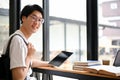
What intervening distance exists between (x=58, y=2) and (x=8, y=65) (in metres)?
1.32

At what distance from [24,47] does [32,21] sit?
0.29 meters

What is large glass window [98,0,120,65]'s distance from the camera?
2143 millimetres

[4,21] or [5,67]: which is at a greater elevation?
[4,21]

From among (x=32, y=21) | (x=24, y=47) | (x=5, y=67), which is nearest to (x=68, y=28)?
(x=32, y=21)

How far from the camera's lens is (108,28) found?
2.23m

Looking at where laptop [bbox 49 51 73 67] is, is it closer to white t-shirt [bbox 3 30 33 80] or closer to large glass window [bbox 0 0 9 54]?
white t-shirt [bbox 3 30 33 80]

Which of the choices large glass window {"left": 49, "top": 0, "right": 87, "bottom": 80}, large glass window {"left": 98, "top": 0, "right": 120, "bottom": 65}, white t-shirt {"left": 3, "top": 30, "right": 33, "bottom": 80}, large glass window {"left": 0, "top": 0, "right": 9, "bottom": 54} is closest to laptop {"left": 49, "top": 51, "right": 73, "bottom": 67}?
large glass window {"left": 49, "top": 0, "right": 87, "bottom": 80}

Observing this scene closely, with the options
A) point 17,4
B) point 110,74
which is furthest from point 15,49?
point 17,4

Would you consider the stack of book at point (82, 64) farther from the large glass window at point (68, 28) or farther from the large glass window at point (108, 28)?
the large glass window at point (68, 28)

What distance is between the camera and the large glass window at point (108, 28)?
7.03 feet

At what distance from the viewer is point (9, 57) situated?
1733mm

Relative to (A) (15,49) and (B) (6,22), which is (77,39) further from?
(B) (6,22)

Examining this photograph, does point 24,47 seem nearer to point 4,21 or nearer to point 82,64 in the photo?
point 82,64

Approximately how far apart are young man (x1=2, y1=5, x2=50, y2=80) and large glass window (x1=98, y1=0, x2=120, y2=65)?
0.71 m
